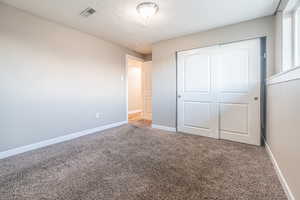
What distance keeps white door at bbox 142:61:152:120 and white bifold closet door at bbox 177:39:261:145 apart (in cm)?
166

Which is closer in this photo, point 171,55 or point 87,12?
point 87,12

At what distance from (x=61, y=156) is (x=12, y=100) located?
3.82ft

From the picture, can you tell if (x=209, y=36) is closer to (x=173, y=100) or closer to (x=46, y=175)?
(x=173, y=100)

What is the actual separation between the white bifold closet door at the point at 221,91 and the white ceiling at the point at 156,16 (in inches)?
20.1

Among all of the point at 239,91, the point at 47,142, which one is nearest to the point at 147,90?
the point at 239,91

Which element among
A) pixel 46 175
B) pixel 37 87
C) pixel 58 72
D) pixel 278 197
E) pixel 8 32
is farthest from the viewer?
pixel 58 72

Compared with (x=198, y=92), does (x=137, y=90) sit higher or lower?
higher

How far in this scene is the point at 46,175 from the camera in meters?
1.67

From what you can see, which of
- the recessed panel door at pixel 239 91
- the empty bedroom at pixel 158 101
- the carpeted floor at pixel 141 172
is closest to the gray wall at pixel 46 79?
the empty bedroom at pixel 158 101

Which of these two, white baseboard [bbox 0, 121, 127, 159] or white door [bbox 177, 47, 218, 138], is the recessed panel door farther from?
white baseboard [bbox 0, 121, 127, 159]

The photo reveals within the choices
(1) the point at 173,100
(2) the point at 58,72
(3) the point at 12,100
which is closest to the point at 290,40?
(1) the point at 173,100

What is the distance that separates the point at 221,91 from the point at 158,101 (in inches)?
60.4

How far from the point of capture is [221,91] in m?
2.88

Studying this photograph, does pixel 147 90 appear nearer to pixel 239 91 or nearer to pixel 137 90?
pixel 137 90
